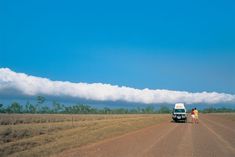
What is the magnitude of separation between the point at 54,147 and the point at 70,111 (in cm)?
18204

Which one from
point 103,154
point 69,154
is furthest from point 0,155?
point 103,154

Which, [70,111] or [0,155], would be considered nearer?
[0,155]

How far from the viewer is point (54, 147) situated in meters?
19.0

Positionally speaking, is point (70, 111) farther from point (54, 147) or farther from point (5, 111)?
point (54, 147)

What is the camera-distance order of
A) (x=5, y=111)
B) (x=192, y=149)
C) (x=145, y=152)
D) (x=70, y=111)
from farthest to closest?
(x=70, y=111)
(x=5, y=111)
(x=192, y=149)
(x=145, y=152)

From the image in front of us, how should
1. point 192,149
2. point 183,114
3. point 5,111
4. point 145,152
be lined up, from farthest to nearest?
point 5,111 < point 183,114 < point 192,149 < point 145,152

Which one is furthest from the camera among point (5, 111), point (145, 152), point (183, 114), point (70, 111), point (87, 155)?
point (70, 111)

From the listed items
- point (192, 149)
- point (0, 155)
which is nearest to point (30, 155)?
point (0, 155)

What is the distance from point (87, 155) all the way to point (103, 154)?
776 millimetres

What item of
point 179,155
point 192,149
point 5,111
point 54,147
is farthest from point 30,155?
point 5,111

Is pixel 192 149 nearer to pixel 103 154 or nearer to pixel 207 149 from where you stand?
pixel 207 149

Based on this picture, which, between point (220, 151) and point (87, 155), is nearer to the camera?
point (87, 155)

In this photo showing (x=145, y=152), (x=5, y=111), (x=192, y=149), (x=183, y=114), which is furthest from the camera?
(x=5, y=111)

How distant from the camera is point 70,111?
199m
